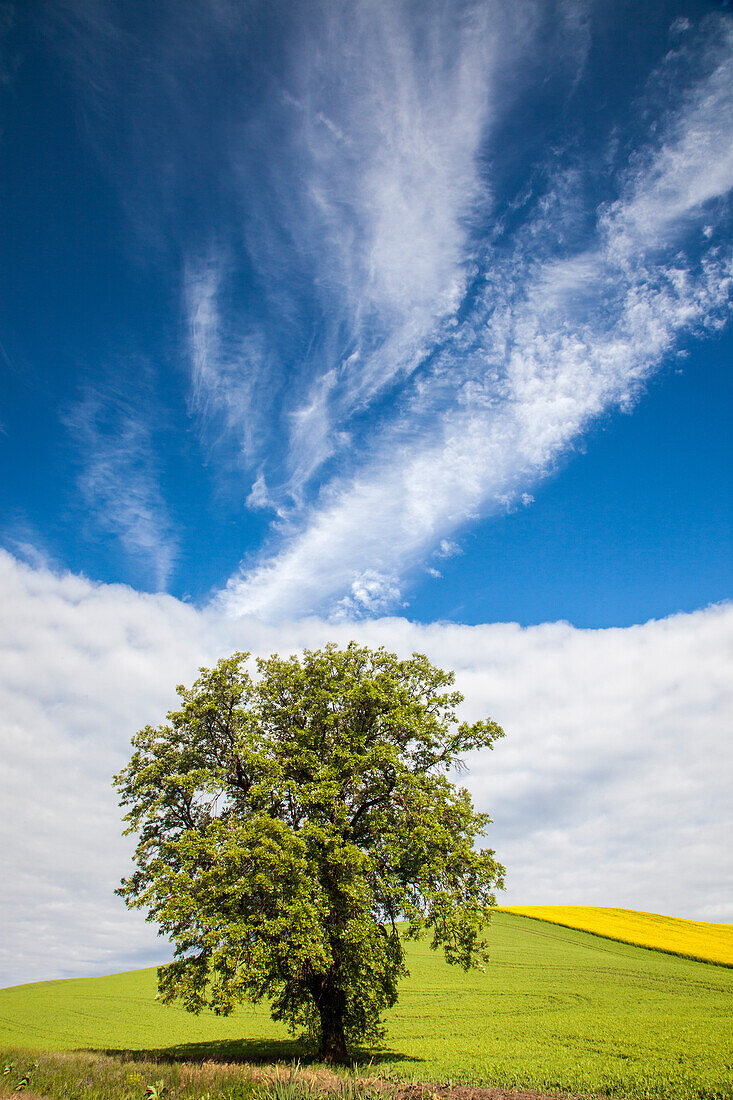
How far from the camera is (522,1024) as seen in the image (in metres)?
27.1

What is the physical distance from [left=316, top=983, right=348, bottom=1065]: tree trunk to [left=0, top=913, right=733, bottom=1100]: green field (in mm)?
1517

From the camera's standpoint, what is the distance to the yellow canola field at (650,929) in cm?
4781

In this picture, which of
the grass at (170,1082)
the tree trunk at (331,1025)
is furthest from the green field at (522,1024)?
the grass at (170,1082)

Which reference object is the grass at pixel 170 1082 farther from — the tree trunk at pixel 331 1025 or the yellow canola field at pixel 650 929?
the yellow canola field at pixel 650 929

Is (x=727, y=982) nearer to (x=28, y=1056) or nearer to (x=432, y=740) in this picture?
(x=432, y=740)

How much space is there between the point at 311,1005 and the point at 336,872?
20.4ft

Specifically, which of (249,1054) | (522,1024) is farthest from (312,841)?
(522,1024)

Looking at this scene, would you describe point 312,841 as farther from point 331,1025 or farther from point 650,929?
point 650,929

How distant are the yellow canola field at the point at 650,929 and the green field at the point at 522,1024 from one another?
1849 millimetres

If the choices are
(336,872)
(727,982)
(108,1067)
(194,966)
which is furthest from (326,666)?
(727,982)

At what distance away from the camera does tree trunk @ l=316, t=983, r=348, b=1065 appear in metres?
19.9

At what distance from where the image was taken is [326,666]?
2392 cm

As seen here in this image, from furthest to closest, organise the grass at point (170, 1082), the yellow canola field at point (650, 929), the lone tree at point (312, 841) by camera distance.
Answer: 1. the yellow canola field at point (650, 929)
2. the lone tree at point (312, 841)
3. the grass at point (170, 1082)

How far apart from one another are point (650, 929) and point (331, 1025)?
180ft
